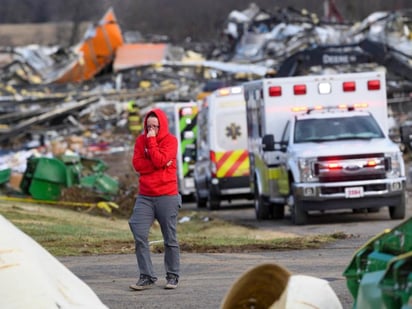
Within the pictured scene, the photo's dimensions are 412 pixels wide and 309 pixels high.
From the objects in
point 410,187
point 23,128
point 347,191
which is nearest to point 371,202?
point 347,191

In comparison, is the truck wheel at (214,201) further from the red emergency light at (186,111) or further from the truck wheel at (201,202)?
the red emergency light at (186,111)

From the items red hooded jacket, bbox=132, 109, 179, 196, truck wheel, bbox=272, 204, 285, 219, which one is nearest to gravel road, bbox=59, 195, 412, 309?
red hooded jacket, bbox=132, 109, 179, 196

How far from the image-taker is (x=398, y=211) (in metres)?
20.6

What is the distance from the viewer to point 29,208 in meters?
23.4

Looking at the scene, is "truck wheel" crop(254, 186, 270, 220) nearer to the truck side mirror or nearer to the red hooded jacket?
the truck side mirror

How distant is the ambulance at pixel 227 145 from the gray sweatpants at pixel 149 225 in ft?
48.5

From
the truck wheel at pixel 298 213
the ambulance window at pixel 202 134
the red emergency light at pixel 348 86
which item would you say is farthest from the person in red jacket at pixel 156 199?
the ambulance window at pixel 202 134

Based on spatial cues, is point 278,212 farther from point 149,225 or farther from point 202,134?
point 149,225

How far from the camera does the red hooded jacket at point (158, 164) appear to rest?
1220cm

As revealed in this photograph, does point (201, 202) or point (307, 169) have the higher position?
point (307, 169)

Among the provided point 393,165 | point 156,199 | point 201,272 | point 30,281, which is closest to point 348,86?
point 393,165

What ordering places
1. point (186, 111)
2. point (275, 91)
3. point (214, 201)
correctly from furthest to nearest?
1. point (186, 111)
2. point (214, 201)
3. point (275, 91)

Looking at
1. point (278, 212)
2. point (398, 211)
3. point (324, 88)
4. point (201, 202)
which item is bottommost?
point (201, 202)

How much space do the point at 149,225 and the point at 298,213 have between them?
8569mm
